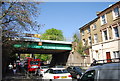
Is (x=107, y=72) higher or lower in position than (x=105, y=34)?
lower

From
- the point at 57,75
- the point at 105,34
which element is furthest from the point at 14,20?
the point at 105,34

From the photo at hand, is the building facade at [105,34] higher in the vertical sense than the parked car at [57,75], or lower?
higher

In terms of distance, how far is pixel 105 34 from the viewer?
26.4m

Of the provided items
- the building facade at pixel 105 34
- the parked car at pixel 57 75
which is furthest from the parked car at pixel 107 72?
the building facade at pixel 105 34

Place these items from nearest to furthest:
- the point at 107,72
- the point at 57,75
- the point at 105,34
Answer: the point at 107,72
the point at 57,75
the point at 105,34

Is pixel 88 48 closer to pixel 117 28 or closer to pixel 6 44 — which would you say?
pixel 117 28

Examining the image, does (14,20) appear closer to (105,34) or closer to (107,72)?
(107,72)

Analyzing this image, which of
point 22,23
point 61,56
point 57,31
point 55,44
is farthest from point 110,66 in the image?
point 57,31

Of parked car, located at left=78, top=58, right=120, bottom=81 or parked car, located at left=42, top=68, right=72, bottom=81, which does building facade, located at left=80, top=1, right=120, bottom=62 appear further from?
parked car, located at left=78, top=58, right=120, bottom=81

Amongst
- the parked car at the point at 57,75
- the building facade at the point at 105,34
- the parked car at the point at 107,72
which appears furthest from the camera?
the building facade at the point at 105,34

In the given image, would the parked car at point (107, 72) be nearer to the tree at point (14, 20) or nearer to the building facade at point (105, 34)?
the tree at point (14, 20)

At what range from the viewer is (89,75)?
4.91 metres

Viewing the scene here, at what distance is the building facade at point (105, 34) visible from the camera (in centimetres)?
2296

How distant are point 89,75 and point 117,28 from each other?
68.1 ft
